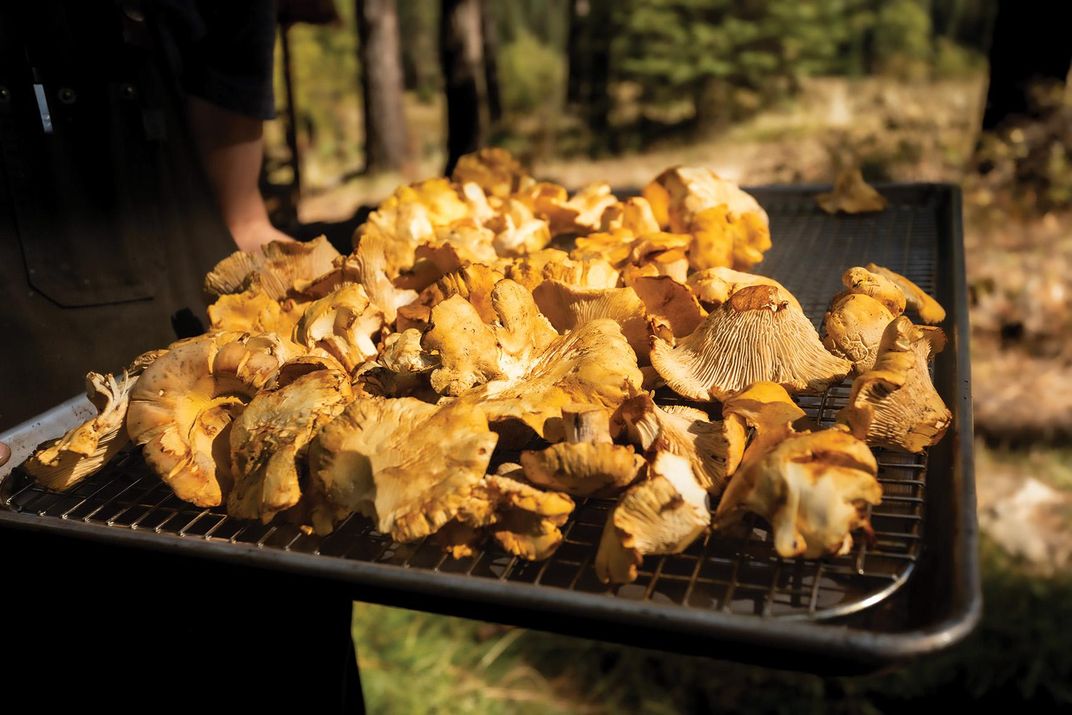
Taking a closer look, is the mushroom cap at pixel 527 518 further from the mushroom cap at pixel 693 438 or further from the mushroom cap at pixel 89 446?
the mushroom cap at pixel 89 446

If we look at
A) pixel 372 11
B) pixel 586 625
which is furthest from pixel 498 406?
pixel 372 11

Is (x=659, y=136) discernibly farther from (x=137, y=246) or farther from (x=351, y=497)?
(x=351, y=497)

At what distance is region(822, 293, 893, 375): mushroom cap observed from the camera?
4.22ft

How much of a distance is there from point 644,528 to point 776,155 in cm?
852

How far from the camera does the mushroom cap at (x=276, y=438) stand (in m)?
1.06

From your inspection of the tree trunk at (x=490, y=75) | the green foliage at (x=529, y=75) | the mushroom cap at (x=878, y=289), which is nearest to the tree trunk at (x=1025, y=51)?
the mushroom cap at (x=878, y=289)

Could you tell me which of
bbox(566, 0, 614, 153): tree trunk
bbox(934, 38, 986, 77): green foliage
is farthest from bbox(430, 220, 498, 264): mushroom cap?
bbox(934, 38, 986, 77): green foliage

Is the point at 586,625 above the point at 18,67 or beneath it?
beneath

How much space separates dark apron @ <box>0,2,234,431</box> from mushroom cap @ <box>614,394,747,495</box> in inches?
52.4

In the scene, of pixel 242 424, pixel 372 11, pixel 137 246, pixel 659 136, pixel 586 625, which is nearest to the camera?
pixel 586 625

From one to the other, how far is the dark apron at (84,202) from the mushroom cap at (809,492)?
4.96 feet

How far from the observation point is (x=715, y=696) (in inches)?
109

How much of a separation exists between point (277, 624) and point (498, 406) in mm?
949

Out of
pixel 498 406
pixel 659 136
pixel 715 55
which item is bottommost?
pixel 659 136
